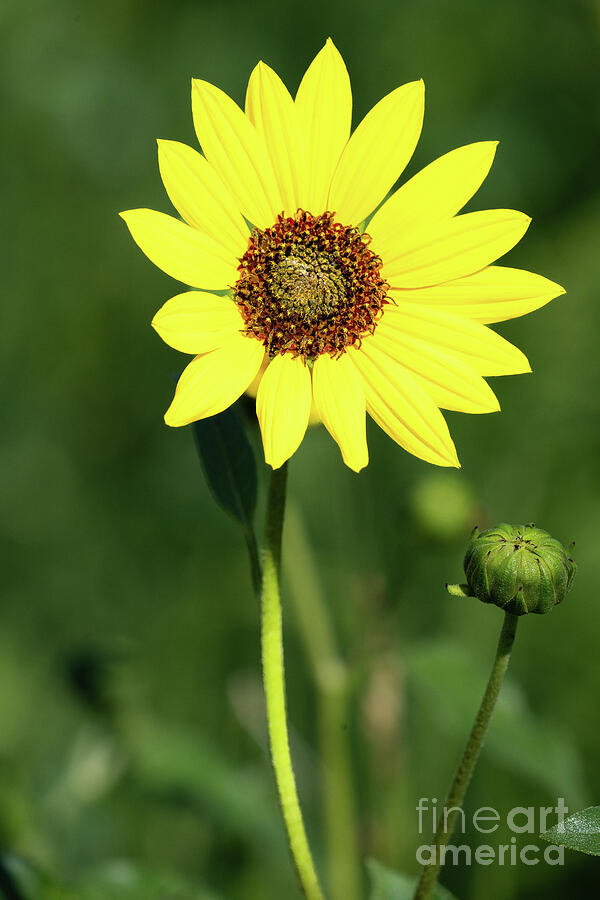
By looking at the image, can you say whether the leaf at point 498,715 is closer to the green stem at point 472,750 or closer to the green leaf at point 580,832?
the green stem at point 472,750

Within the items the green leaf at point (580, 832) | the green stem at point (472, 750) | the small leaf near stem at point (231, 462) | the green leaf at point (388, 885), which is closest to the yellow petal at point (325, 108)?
the small leaf near stem at point (231, 462)

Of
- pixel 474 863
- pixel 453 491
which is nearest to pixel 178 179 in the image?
pixel 453 491

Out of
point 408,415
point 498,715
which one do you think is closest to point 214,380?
point 408,415

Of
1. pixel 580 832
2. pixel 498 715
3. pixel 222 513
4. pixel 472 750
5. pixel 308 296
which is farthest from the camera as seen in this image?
pixel 222 513

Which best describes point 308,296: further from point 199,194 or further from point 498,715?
point 498,715

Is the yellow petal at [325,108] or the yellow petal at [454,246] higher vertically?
the yellow petal at [325,108]

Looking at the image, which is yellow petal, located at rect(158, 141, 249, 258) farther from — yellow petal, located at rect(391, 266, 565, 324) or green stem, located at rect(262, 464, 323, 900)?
green stem, located at rect(262, 464, 323, 900)

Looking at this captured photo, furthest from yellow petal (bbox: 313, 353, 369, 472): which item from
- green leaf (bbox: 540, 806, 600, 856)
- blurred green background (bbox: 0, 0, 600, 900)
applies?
blurred green background (bbox: 0, 0, 600, 900)
